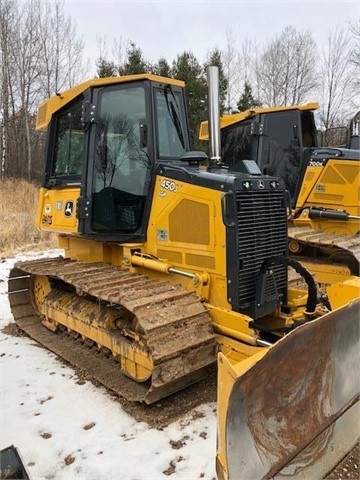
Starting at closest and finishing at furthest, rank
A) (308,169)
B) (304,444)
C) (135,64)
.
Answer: (304,444)
(308,169)
(135,64)

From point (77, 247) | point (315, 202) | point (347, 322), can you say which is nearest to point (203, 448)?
point (347, 322)

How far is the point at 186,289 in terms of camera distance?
3.89 metres

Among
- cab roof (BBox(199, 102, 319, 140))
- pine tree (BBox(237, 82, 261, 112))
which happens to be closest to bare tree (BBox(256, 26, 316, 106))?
pine tree (BBox(237, 82, 261, 112))

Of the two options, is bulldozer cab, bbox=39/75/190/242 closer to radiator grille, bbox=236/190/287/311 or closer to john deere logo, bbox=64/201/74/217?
john deere logo, bbox=64/201/74/217

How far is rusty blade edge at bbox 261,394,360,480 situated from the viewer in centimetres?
242

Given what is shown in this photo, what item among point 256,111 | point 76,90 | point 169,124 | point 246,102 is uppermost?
point 246,102

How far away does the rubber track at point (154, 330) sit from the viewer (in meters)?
3.15

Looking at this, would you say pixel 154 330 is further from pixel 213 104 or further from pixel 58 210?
pixel 58 210

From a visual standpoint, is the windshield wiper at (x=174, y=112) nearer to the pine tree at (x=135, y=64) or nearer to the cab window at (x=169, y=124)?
the cab window at (x=169, y=124)

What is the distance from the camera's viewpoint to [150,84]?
4.10 meters

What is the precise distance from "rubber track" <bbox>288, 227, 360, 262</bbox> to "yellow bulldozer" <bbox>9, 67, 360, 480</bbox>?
1857 mm

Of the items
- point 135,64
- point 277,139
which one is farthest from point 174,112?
point 135,64

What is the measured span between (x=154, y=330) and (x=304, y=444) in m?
1.22

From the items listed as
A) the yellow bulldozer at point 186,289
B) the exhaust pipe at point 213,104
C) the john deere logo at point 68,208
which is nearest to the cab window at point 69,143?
the yellow bulldozer at point 186,289
